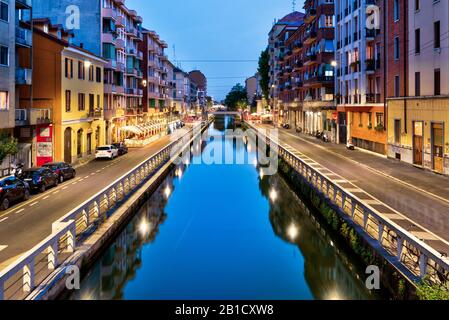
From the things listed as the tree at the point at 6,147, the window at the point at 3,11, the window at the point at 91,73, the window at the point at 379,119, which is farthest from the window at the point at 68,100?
the window at the point at 379,119

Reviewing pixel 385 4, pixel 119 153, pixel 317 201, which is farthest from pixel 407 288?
pixel 119 153

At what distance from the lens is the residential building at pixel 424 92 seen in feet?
108

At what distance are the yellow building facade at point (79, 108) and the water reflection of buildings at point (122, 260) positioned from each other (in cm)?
1697

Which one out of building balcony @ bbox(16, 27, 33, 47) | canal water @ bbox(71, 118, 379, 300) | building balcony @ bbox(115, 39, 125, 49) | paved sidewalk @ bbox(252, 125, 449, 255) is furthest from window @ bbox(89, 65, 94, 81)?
paved sidewalk @ bbox(252, 125, 449, 255)

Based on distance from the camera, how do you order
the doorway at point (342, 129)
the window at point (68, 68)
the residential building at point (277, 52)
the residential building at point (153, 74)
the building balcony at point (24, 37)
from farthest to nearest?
1. the residential building at point (277, 52)
2. the residential building at point (153, 74)
3. the doorway at point (342, 129)
4. the window at point (68, 68)
5. the building balcony at point (24, 37)

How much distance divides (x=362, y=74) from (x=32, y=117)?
3354cm

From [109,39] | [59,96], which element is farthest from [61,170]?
[109,39]

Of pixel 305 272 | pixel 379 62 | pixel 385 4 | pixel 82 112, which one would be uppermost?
pixel 385 4

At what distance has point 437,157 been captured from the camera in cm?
3391

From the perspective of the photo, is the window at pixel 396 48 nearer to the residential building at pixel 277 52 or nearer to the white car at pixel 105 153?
the white car at pixel 105 153

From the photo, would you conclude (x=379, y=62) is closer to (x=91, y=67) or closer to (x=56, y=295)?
(x=91, y=67)

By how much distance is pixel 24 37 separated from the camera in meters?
35.8

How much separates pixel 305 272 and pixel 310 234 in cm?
536

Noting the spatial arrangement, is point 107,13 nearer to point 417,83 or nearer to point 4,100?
point 4,100
